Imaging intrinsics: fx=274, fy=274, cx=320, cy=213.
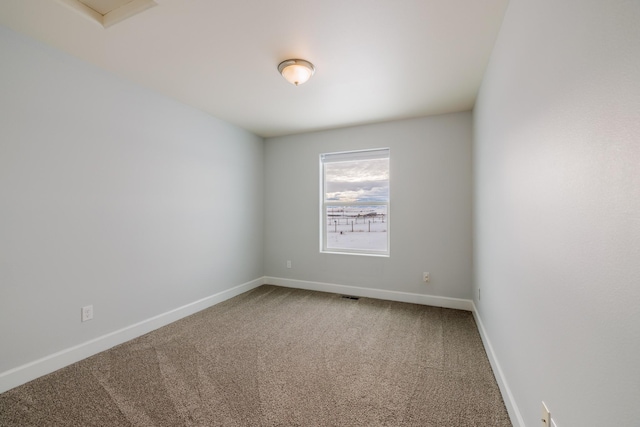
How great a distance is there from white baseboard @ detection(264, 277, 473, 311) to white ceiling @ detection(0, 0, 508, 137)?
2.41m

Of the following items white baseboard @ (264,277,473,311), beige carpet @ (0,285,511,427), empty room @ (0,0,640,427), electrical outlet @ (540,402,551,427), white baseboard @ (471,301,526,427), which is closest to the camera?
empty room @ (0,0,640,427)

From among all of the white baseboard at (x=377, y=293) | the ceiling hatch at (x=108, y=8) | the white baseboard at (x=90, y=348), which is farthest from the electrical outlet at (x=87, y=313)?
the white baseboard at (x=377, y=293)

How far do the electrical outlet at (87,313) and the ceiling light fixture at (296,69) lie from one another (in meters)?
2.59

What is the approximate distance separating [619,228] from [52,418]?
9.09ft

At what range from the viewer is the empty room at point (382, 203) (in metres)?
0.86

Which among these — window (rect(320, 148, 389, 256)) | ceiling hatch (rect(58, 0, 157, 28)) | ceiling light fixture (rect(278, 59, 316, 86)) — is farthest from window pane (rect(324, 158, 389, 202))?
ceiling hatch (rect(58, 0, 157, 28))

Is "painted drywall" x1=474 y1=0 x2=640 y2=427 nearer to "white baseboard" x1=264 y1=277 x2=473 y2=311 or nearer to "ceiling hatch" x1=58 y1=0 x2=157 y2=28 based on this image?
"white baseboard" x1=264 y1=277 x2=473 y2=311

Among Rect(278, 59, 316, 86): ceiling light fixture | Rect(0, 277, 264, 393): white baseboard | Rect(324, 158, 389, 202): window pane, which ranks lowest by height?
Rect(0, 277, 264, 393): white baseboard

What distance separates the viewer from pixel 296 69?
226 centimetres

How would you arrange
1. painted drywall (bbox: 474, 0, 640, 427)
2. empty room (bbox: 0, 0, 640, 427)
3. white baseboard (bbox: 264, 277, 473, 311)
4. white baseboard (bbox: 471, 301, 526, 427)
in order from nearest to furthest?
painted drywall (bbox: 474, 0, 640, 427)
empty room (bbox: 0, 0, 640, 427)
white baseboard (bbox: 471, 301, 526, 427)
white baseboard (bbox: 264, 277, 473, 311)

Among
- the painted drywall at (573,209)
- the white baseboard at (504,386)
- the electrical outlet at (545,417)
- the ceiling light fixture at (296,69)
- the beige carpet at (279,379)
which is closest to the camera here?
the painted drywall at (573,209)

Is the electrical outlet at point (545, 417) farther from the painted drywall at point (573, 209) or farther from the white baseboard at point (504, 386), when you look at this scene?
the white baseboard at point (504, 386)

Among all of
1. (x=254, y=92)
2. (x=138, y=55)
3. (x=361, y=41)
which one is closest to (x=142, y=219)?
(x=138, y=55)

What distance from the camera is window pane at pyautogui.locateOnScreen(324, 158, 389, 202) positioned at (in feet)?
13.0
